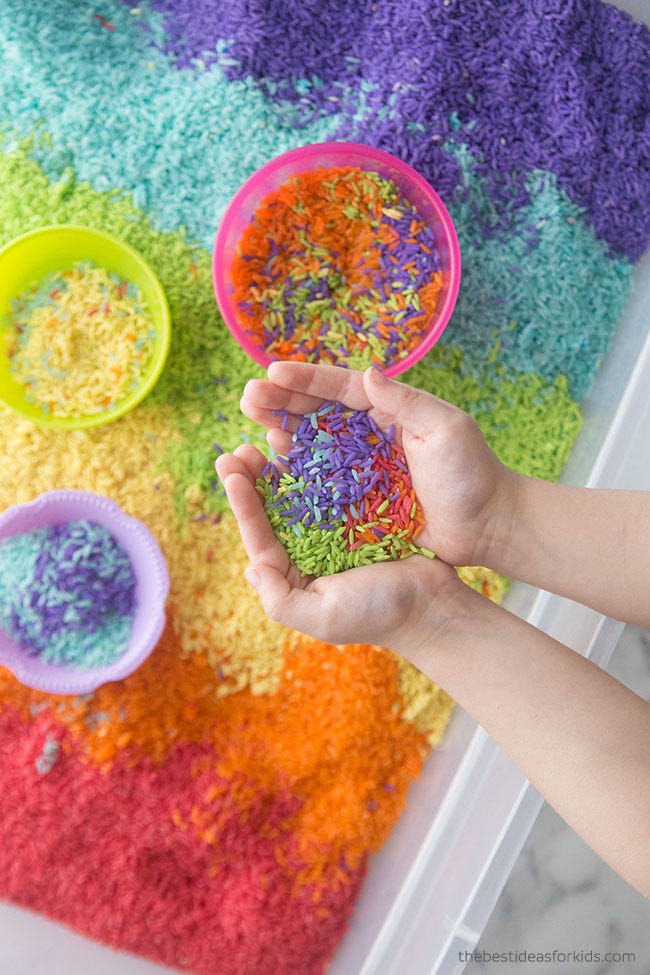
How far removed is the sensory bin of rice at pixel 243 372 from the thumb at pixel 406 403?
1.37 ft

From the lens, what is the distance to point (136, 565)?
64.3 inches

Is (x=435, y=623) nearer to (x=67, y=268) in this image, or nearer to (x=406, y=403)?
(x=406, y=403)

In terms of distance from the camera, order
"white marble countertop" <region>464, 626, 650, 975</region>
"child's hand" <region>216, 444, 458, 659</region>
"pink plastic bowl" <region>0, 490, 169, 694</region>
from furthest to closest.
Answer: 1. "white marble countertop" <region>464, 626, 650, 975</region>
2. "pink plastic bowl" <region>0, 490, 169, 694</region>
3. "child's hand" <region>216, 444, 458, 659</region>

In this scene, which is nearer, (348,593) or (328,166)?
(348,593)

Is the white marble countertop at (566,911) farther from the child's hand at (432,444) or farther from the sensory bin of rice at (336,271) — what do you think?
the sensory bin of rice at (336,271)

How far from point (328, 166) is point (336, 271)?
0.66 ft

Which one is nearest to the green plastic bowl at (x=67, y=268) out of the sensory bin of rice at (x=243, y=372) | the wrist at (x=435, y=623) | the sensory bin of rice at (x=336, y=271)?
the sensory bin of rice at (x=243, y=372)

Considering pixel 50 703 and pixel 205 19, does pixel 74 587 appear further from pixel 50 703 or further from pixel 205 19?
pixel 205 19

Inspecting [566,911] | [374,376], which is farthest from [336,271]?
[566,911]

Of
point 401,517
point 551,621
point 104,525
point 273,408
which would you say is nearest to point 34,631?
point 104,525

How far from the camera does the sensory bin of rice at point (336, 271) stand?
163 centimetres

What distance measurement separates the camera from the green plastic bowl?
1604mm

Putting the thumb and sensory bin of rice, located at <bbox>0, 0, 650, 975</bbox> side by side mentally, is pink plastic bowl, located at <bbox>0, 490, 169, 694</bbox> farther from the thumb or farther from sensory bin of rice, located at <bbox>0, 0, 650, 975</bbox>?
the thumb

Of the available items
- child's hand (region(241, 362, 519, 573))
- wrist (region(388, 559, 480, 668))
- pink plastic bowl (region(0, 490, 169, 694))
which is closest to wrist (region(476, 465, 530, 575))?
child's hand (region(241, 362, 519, 573))
